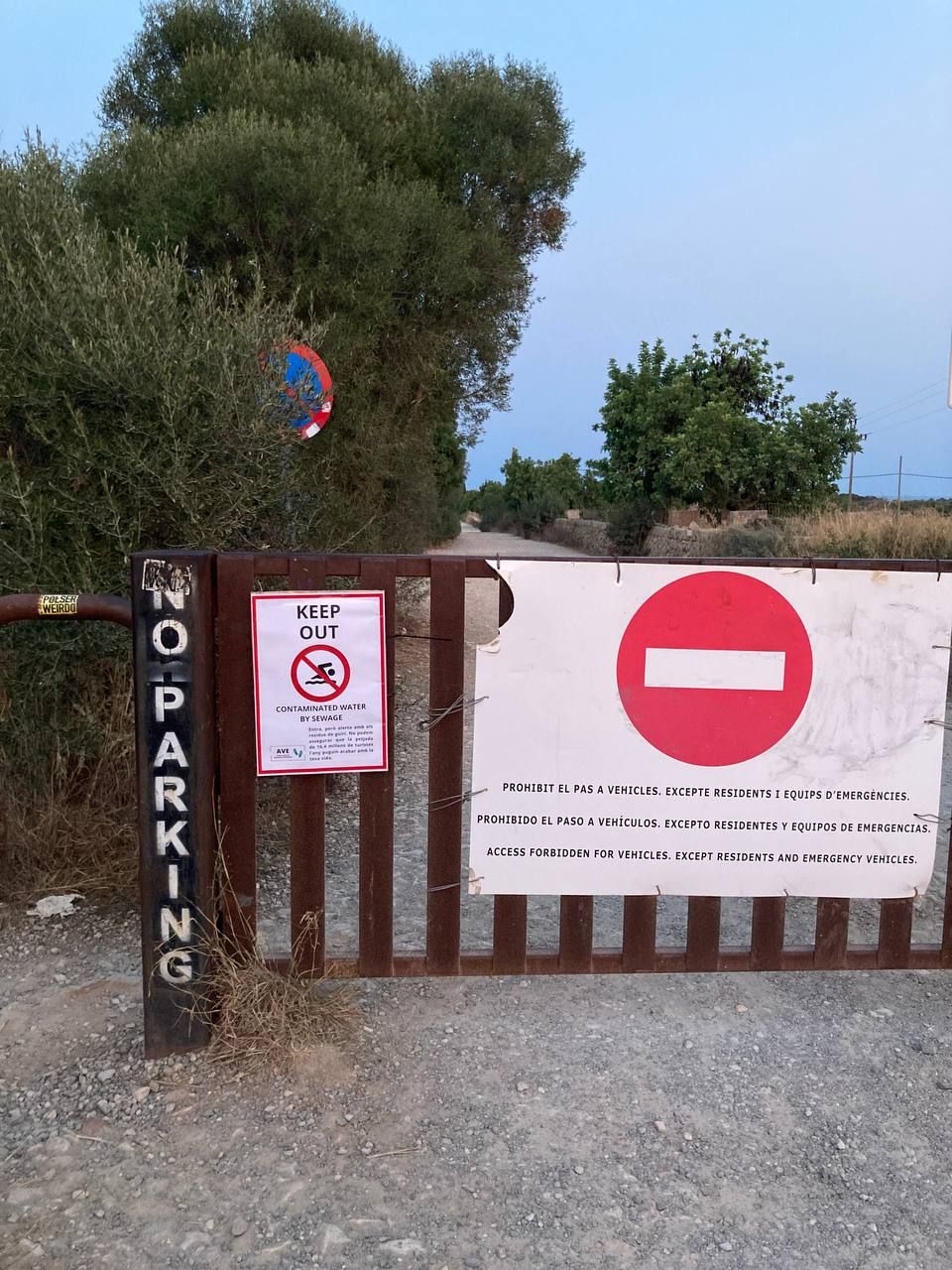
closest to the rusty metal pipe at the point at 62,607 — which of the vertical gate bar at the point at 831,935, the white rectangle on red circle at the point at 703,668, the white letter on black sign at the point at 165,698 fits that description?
the white letter on black sign at the point at 165,698

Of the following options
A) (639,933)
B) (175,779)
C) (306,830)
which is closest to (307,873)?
(306,830)

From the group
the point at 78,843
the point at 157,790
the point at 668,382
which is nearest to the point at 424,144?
the point at 78,843

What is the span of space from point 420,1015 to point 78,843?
6.14 ft

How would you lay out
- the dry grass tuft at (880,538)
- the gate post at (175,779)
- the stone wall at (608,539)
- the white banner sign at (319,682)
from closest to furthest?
the gate post at (175,779) → the white banner sign at (319,682) → the dry grass tuft at (880,538) → the stone wall at (608,539)

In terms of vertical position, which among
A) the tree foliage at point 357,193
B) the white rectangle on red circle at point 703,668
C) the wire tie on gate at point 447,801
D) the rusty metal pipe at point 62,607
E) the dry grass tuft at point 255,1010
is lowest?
the dry grass tuft at point 255,1010

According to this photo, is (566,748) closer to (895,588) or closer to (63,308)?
(895,588)

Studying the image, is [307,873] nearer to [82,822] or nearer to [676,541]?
[82,822]

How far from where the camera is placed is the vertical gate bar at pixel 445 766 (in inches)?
125

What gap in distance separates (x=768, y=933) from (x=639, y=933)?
17.7 inches

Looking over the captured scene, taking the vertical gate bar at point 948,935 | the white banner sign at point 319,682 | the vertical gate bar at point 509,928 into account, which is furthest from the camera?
the vertical gate bar at point 948,935

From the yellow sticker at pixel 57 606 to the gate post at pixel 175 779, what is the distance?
23 centimetres

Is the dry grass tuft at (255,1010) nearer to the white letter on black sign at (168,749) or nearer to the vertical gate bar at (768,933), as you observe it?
the white letter on black sign at (168,749)

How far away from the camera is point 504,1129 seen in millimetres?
2793

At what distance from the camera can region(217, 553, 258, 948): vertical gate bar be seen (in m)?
3.12
